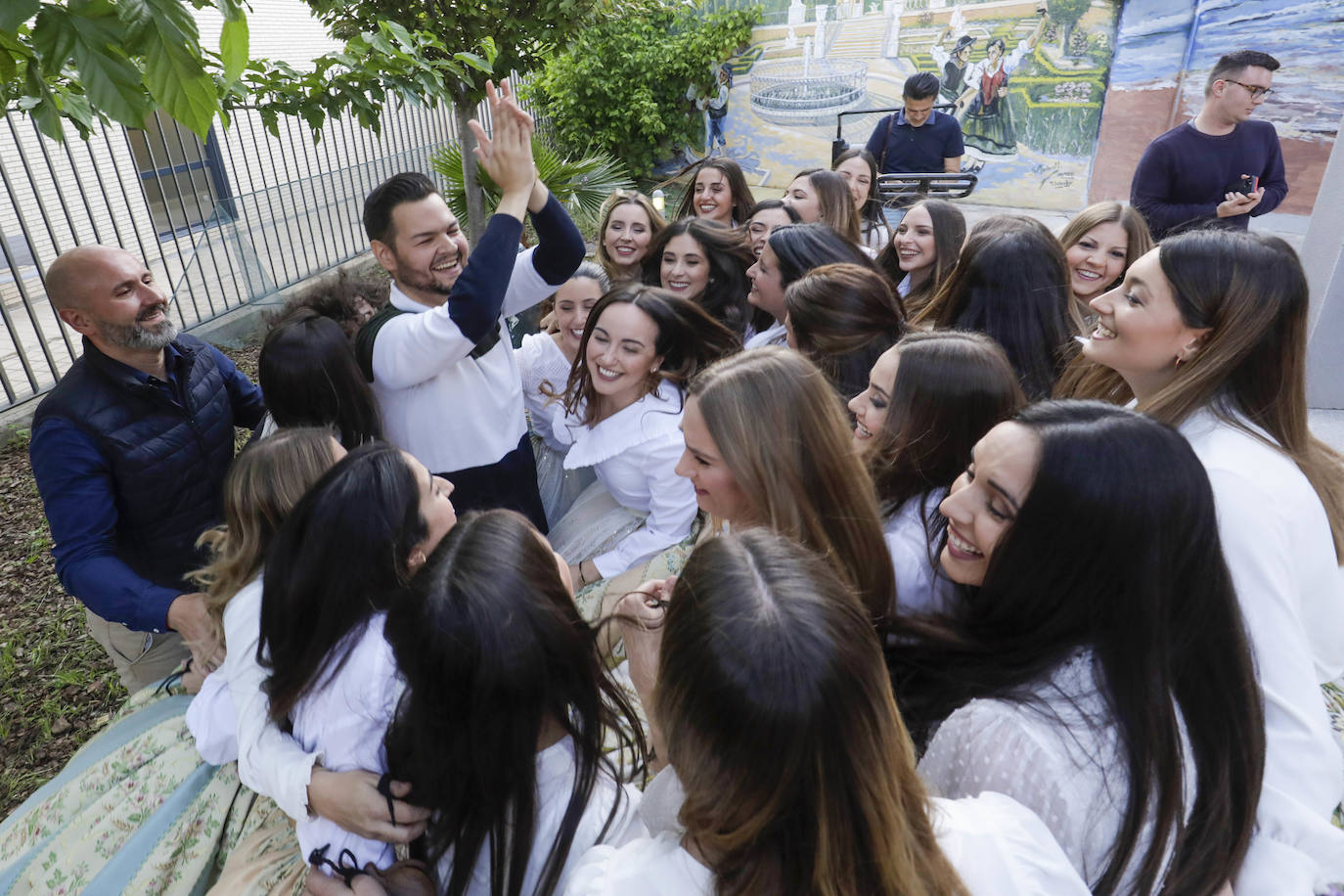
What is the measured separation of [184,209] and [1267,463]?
7.74 meters

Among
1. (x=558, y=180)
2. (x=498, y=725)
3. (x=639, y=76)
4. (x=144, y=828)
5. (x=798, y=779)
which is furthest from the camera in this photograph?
(x=639, y=76)

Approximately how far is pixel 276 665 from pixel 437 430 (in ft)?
3.52

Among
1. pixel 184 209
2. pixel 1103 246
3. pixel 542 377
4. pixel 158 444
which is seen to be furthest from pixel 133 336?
pixel 184 209

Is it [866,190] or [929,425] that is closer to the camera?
[929,425]

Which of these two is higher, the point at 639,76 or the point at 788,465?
the point at 639,76

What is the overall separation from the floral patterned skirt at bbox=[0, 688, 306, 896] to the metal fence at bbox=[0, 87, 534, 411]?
2987 millimetres

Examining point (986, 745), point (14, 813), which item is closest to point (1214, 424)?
point (986, 745)

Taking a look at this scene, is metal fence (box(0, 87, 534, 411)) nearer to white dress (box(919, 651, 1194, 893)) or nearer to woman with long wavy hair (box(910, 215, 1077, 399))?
woman with long wavy hair (box(910, 215, 1077, 399))

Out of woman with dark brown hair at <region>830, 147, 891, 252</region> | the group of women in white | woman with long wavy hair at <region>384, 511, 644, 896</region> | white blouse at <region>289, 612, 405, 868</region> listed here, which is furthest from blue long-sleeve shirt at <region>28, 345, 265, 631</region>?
woman with dark brown hair at <region>830, 147, 891, 252</region>

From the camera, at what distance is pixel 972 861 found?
98 centimetres

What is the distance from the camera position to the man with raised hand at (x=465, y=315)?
210cm

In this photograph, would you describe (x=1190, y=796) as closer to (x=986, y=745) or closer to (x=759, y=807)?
(x=986, y=745)

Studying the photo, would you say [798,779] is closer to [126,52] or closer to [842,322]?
[126,52]

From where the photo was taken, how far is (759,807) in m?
0.90
